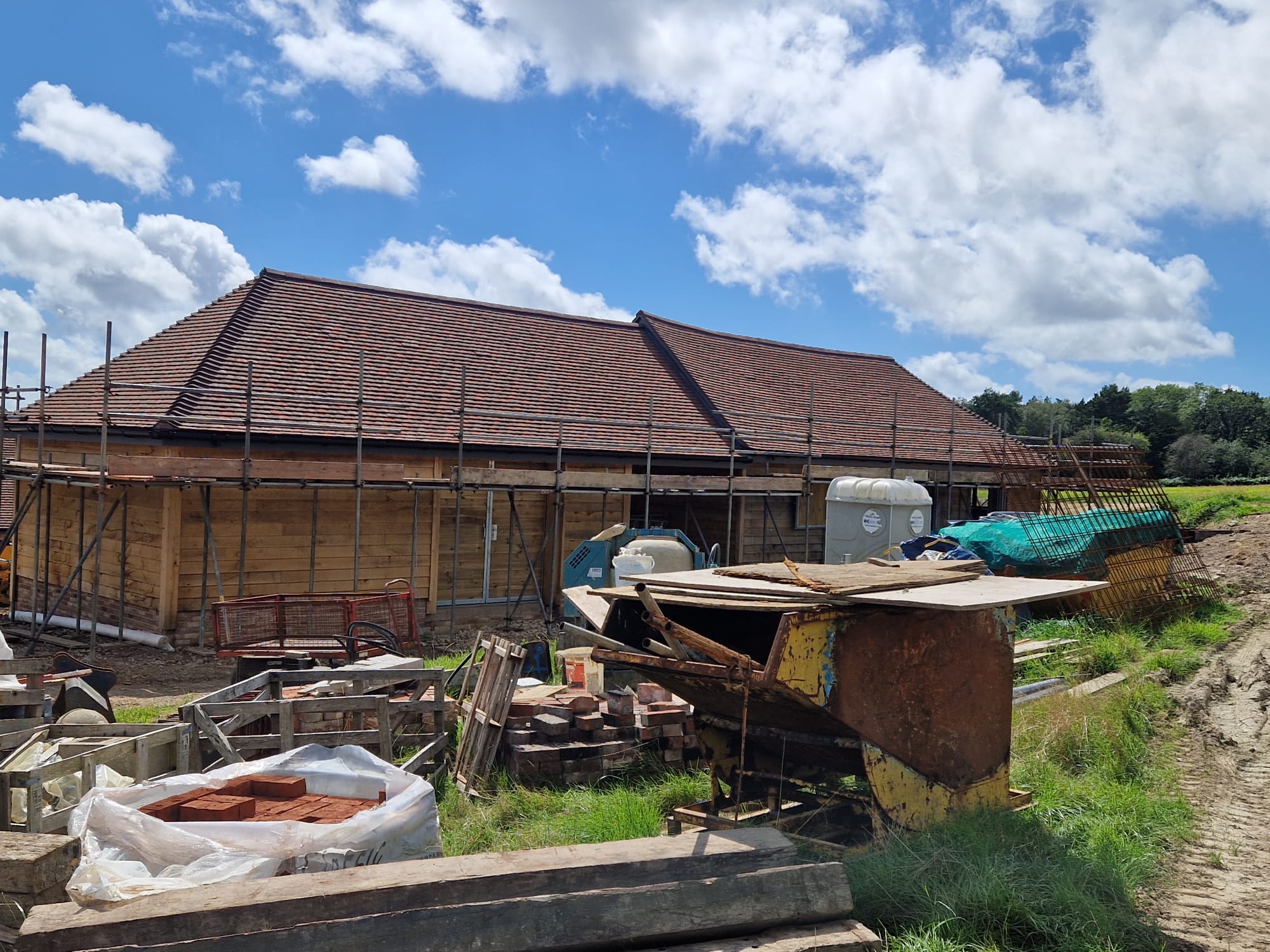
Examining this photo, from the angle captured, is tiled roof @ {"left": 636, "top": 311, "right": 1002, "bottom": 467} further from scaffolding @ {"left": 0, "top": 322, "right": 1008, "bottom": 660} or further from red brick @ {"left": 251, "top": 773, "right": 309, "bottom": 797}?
red brick @ {"left": 251, "top": 773, "right": 309, "bottom": 797}

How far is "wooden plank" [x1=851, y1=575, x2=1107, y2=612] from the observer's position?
544 centimetres

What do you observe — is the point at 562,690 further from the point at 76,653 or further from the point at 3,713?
the point at 76,653

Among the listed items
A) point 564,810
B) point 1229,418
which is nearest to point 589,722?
point 564,810

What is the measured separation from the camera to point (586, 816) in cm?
646

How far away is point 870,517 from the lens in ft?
53.2

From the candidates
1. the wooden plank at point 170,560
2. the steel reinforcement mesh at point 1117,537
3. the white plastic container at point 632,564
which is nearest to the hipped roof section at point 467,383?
the wooden plank at point 170,560

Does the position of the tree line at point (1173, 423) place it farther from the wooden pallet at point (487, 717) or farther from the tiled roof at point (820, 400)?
the wooden pallet at point (487, 717)

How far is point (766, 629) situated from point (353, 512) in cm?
988

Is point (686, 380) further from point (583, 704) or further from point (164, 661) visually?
point (583, 704)

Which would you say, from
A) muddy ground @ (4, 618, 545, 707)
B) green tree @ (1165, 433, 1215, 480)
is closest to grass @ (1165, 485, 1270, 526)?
green tree @ (1165, 433, 1215, 480)

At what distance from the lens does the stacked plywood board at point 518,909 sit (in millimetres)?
3732

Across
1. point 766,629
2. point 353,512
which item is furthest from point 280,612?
point 766,629

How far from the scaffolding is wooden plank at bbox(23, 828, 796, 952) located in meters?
9.45

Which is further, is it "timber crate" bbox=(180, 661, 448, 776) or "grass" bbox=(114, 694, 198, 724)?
"grass" bbox=(114, 694, 198, 724)
